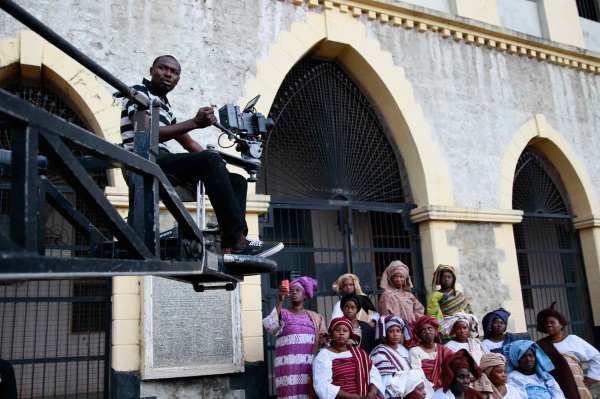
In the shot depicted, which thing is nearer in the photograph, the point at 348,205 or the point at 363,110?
the point at 348,205

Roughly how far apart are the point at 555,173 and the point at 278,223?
5.07 metres

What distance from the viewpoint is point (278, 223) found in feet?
23.7

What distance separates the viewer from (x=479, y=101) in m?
8.62

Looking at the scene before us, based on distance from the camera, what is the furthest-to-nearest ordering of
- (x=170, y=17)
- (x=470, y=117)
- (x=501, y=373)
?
(x=470, y=117) < (x=170, y=17) < (x=501, y=373)

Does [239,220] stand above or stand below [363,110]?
below

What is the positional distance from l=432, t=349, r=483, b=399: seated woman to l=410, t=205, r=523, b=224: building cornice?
9.95ft

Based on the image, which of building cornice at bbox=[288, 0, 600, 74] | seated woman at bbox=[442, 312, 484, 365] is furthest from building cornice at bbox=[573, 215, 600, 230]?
seated woman at bbox=[442, 312, 484, 365]

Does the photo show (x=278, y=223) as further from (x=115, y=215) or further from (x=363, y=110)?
(x=115, y=215)

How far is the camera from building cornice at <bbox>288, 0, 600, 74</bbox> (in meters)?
7.88

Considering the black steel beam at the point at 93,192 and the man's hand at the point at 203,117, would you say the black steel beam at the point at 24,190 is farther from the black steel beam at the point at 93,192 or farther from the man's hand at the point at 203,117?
the man's hand at the point at 203,117

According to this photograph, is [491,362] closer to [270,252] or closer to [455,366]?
[455,366]

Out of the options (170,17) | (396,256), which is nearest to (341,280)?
(396,256)

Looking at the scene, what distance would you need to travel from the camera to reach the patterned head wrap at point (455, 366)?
473cm

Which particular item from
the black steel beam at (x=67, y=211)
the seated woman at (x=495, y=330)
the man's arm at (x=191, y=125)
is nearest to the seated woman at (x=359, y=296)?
the seated woman at (x=495, y=330)
